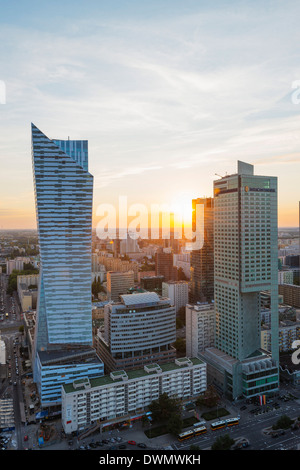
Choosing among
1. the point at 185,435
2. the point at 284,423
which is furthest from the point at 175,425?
the point at 284,423

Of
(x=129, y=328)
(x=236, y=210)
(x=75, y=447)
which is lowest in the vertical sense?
(x=75, y=447)

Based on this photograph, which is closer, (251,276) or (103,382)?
(103,382)

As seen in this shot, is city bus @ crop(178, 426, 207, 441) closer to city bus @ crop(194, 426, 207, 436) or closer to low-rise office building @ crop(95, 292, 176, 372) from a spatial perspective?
city bus @ crop(194, 426, 207, 436)

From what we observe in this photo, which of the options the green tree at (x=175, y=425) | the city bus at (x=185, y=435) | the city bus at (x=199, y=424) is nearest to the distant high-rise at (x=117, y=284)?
the city bus at (x=199, y=424)

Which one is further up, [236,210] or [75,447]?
[236,210]

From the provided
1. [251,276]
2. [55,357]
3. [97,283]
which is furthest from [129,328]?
[97,283]

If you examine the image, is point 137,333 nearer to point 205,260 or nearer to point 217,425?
point 217,425

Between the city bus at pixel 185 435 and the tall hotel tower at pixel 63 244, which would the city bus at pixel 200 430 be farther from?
the tall hotel tower at pixel 63 244

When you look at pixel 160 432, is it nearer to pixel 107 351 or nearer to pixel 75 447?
pixel 75 447
